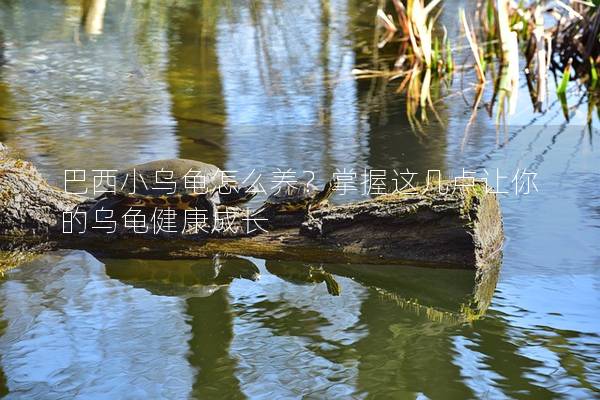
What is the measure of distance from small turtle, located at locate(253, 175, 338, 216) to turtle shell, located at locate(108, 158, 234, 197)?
32 cm

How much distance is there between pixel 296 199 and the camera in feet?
14.6

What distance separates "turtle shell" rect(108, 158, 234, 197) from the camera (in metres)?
4.65

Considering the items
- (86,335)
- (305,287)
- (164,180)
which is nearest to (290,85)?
(164,180)

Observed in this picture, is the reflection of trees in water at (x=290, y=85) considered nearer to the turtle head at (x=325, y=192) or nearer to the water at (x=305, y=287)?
the water at (x=305, y=287)

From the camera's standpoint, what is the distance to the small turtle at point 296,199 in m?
4.45

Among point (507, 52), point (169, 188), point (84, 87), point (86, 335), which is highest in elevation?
point (507, 52)

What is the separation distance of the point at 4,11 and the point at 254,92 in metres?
5.45

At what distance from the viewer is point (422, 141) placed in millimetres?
7137

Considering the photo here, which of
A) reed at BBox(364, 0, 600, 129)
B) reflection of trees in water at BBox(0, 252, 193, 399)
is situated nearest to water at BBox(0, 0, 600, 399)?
→ reflection of trees in water at BBox(0, 252, 193, 399)

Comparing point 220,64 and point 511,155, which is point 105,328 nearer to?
point 511,155

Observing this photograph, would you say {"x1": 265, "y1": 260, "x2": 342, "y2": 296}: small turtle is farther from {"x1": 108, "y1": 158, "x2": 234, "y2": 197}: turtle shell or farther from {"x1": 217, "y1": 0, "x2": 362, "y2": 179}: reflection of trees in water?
{"x1": 217, "y1": 0, "x2": 362, "y2": 179}: reflection of trees in water

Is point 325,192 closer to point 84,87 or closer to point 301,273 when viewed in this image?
point 301,273

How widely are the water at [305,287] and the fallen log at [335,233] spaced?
3.5 inches

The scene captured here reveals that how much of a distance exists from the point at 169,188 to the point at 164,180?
0.06m
